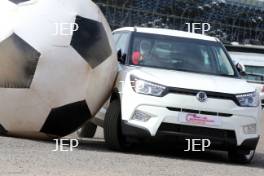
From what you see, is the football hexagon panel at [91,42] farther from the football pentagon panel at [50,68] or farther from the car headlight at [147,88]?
the car headlight at [147,88]

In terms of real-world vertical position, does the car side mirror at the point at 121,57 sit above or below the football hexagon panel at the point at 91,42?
below

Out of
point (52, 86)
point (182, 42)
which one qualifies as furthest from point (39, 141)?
point (182, 42)

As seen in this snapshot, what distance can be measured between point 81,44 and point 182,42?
188 cm

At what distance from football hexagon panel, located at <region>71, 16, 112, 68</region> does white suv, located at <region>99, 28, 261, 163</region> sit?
0.41 metres

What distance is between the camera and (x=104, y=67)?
29.6 ft

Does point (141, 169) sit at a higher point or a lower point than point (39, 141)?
higher

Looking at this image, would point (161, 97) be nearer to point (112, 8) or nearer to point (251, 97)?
point (251, 97)

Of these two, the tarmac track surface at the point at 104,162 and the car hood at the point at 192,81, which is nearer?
the tarmac track surface at the point at 104,162

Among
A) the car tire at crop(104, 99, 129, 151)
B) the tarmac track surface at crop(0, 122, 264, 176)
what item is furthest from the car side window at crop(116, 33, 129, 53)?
the tarmac track surface at crop(0, 122, 264, 176)

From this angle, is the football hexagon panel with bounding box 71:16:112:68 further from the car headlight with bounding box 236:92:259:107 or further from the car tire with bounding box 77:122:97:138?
the car tire with bounding box 77:122:97:138

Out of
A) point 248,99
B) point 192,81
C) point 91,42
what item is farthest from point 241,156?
point 91,42

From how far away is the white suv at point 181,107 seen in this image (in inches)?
336

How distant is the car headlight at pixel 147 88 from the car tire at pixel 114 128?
0.41 metres

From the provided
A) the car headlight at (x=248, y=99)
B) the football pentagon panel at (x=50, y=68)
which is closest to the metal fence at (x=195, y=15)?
the football pentagon panel at (x=50, y=68)
